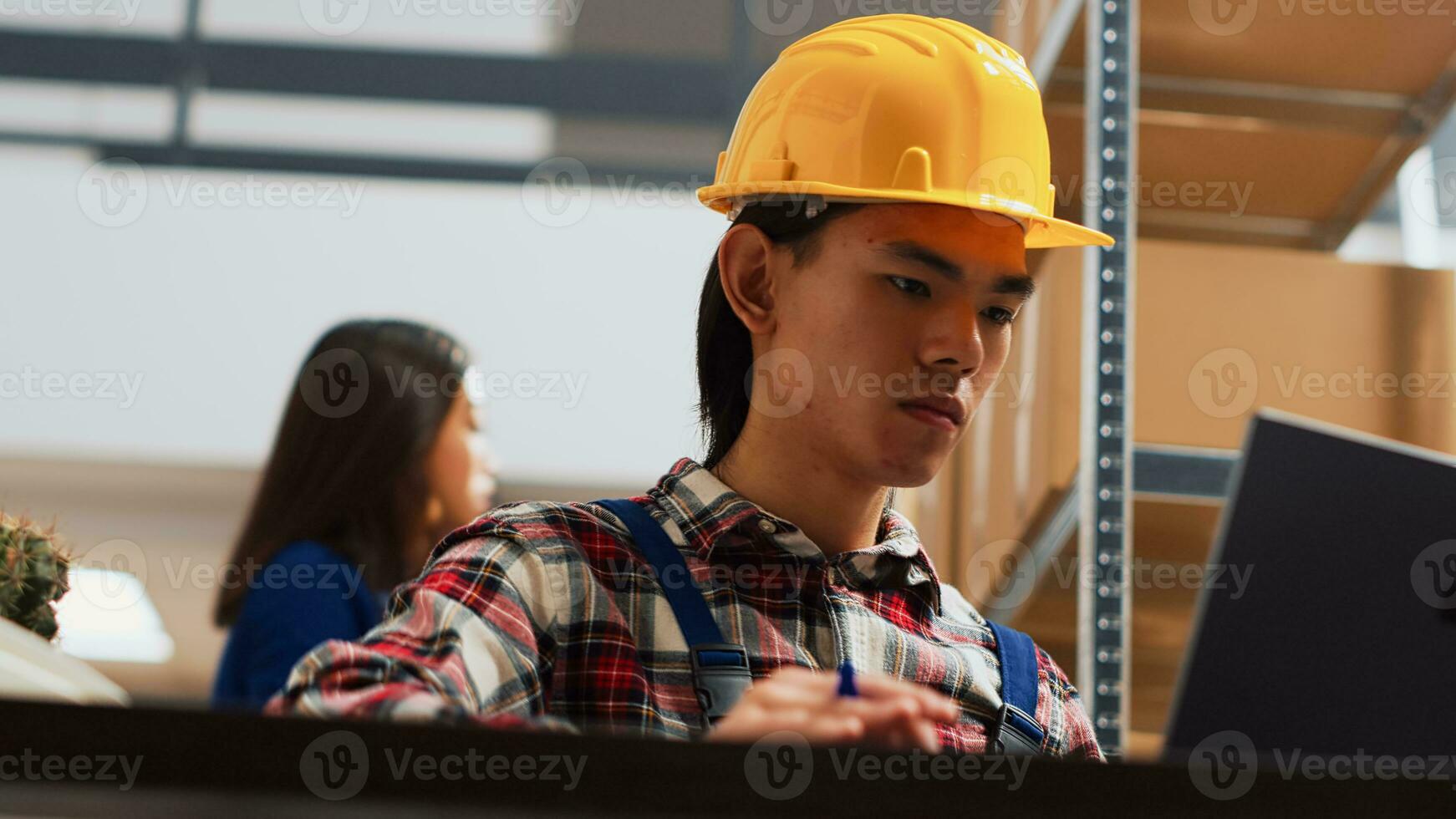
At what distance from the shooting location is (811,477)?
3.25 feet

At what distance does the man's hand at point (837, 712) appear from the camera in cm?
53

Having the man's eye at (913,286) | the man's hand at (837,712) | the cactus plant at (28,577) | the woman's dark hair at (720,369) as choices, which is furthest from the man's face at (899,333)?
the cactus plant at (28,577)

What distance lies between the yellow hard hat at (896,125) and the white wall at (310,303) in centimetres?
218

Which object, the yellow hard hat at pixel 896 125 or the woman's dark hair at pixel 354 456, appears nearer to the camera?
the yellow hard hat at pixel 896 125

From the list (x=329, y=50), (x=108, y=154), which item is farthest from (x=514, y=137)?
(x=108, y=154)

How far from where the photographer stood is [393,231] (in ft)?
11.2

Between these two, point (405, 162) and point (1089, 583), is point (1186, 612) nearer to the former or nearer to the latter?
point (1089, 583)

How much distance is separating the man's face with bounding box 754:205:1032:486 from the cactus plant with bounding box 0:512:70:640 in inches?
23.4

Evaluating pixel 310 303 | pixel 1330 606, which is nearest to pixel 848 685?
pixel 1330 606

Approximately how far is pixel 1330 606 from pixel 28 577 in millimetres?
937

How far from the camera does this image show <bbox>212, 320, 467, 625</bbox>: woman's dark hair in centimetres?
156

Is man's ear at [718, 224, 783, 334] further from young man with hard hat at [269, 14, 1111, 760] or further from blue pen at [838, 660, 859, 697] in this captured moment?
blue pen at [838, 660, 859, 697]

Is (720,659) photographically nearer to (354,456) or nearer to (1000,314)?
(1000,314)

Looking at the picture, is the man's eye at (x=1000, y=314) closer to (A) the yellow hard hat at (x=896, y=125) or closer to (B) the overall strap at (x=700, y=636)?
(A) the yellow hard hat at (x=896, y=125)
